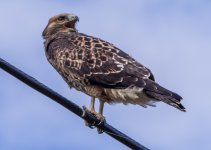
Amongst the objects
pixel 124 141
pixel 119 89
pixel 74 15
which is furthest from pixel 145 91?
pixel 74 15

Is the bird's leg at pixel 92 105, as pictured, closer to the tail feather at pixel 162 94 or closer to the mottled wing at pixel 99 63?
the mottled wing at pixel 99 63

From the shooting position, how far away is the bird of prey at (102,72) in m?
10.4

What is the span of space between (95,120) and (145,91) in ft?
3.81

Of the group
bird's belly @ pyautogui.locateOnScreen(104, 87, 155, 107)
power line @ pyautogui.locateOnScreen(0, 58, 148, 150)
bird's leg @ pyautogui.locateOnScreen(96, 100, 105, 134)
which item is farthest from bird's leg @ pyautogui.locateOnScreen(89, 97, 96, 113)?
power line @ pyautogui.locateOnScreen(0, 58, 148, 150)

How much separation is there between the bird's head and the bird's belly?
2671 mm

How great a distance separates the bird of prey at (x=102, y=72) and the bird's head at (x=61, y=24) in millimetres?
608

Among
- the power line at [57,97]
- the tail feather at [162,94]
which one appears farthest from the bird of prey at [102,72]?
the power line at [57,97]

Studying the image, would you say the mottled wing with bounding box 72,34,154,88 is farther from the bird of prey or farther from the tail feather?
the tail feather

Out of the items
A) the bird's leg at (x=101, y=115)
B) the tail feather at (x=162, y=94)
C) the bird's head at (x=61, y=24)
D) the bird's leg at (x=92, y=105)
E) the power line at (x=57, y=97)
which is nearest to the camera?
the power line at (x=57, y=97)

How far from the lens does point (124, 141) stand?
7.89 meters

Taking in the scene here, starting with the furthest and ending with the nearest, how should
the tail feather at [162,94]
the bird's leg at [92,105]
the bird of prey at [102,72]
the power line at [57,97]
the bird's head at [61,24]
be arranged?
the bird's head at [61,24] < the bird's leg at [92,105] < the bird of prey at [102,72] < the tail feather at [162,94] < the power line at [57,97]

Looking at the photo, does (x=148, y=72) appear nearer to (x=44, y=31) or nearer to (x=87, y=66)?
(x=87, y=66)

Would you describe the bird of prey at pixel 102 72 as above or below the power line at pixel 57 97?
above

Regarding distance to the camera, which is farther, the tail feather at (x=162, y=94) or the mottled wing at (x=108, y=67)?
the mottled wing at (x=108, y=67)
